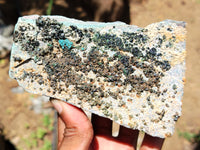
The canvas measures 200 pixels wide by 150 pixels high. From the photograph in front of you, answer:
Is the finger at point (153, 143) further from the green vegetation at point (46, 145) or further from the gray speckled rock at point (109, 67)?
the green vegetation at point (46, 145)

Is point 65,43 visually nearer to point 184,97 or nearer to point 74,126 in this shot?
point 74,126

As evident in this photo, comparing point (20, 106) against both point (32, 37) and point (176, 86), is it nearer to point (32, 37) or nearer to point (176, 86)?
point (32, 37)

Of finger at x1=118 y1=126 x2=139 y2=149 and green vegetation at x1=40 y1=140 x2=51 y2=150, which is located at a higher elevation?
finger at x1=118 y1=126 x2=139 y2=149

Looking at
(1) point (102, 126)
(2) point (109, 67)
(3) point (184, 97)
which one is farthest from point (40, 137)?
(3) point (184, 97)

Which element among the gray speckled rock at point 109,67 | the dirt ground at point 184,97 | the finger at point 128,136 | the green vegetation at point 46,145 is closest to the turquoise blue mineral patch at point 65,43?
the gray speckled rock at point 109,67

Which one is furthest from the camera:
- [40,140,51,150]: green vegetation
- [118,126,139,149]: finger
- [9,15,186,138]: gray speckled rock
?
[40,140,51,150]: green vegetation

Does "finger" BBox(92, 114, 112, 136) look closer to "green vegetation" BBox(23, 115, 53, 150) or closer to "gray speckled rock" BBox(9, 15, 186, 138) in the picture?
"gray speckled rock" BBox(9, 15, 186, 138)


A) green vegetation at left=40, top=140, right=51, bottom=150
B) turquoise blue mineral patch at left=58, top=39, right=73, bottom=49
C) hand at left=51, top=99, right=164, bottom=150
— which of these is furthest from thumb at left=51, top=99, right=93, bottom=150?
green vegetation at left=40, top=140, right=51, bottom=150
